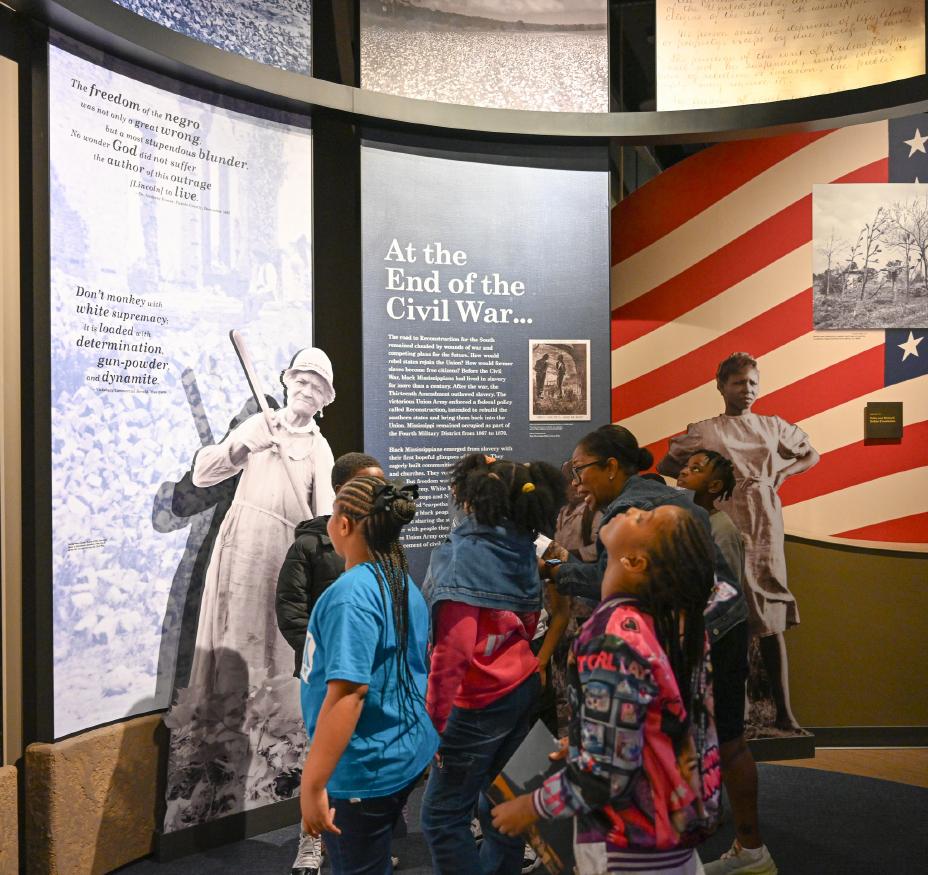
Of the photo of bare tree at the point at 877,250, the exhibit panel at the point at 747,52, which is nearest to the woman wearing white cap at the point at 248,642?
the exhibit panel at the point at 747,52

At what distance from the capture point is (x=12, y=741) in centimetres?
332

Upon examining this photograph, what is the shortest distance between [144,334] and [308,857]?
6.94 feet

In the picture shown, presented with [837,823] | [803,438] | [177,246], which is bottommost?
[837,823]

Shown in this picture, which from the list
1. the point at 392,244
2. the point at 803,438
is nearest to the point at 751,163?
the point at 803,438

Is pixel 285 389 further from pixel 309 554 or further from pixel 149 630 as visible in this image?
pixel 149 630

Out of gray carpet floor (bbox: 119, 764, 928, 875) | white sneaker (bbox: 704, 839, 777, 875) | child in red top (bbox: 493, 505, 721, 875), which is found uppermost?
child in red top (bbox: 493, 505, 721, 875)

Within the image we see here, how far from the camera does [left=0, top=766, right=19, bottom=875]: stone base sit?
319 centimetres

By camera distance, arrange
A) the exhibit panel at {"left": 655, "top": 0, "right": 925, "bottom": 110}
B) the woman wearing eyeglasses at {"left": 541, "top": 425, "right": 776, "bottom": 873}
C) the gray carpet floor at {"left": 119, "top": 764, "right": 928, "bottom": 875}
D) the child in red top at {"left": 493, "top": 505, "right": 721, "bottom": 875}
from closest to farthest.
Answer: the child in red top at {"left": 493, "top": 505, "right": 721, "bottom": 875}, the woman wearing eyeglasses at {"left": 541, "top": 425, "right": 776, "bottom": 873}, the gray carpet floor at {"left": 119, "top": 764, "right": 928, "bottom": 875}, the exhibit panel at {"left": 655, "top": 0, "right": 925, "bottom": 110}

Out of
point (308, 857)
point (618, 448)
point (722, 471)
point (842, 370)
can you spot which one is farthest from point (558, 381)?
point (308, 857)

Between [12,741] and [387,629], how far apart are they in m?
1.86

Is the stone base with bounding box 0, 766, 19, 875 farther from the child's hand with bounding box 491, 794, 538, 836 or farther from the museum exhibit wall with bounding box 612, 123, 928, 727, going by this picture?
the museum exhibit wall with bounding box 612, 123, 928, 727

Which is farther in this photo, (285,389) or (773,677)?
(773,677)

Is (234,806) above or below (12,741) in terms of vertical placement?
below

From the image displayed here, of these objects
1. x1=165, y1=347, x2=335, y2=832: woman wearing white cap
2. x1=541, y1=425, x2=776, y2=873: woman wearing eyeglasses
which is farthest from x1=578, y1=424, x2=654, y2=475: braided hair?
x1=165, y1=347, x2=335, y2=832: woman wearing white cap
